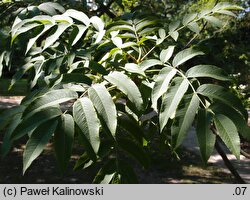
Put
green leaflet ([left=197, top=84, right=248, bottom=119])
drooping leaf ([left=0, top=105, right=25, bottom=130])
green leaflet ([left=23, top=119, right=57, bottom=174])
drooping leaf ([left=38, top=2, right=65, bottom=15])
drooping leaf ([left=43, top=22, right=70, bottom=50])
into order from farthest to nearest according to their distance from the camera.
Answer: drooping leaf ([left=38, top=2, right=65, bottom=15]), drooping leaf ([left=43, top=22, right=70, bottom=50]), drooping leaf ([left=0, top=105, right=25, bottom=130]), green leaflet ([left=197, top=84, right=248, bottom=119]), green leaflet ([left=23, top=119, right=57, bottom=174])

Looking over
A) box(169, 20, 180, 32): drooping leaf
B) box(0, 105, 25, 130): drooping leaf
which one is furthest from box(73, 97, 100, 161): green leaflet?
box(169, 20, 180, 32): drooping leaf

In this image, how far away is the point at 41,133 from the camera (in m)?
0.92

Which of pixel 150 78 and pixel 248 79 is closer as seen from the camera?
pixel 150 78

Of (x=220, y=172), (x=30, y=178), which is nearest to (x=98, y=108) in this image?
(x=30, y=178)

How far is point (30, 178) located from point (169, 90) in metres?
3.78

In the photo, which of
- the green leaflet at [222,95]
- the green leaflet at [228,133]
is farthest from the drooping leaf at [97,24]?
the green leaflet at [228,133]

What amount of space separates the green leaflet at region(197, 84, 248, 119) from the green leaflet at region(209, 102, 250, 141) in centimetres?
2

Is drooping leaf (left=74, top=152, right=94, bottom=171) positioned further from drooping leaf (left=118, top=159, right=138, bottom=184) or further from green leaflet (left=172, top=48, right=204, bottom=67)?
green leaflet (left=172, top=48, right=204, bottom=67)

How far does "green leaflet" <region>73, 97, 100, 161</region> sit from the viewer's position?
895 mm

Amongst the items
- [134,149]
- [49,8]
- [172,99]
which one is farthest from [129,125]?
[49,8]

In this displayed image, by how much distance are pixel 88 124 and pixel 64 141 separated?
2.9 inches

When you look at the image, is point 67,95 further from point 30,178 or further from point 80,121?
point 30,178

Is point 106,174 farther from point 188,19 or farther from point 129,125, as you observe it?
point 188,19

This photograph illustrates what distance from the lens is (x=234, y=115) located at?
98 centimetres
